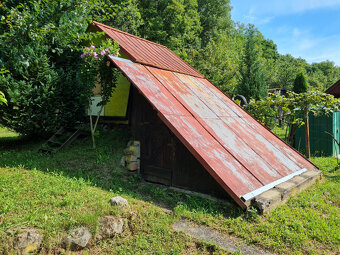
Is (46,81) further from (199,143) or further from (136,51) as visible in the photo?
(199,143)

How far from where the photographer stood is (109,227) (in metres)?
3.19

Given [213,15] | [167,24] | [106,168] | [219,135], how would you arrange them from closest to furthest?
[219,135] → [106,168] → [167,24] → [213,15]

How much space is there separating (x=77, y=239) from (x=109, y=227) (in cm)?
43

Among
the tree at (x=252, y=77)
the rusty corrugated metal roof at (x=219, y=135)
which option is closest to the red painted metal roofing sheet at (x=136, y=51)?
the rusty corrugated metal roof at (x=219, y=135)

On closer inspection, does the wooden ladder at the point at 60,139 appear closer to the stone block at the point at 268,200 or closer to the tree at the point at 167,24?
the stone block at the point at 268,200

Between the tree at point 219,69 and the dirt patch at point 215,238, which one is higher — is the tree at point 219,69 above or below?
above

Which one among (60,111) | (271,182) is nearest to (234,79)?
(60,111)

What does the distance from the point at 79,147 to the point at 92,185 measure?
285 centimetres

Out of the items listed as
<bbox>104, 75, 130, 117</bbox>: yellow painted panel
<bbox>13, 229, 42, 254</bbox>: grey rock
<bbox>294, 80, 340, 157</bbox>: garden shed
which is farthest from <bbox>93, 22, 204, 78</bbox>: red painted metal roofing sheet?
<bbox>294, 80, 340, 157</bbox>: garden shed

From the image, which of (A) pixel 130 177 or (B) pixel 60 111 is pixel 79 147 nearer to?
(B) pixel 60 111

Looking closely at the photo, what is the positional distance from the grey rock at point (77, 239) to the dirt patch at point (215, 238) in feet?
3.92

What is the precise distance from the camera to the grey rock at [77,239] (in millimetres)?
2848

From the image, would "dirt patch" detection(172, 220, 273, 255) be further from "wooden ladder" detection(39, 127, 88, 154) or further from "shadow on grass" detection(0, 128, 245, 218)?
"wooden ladder" detection(39, 127, 88, 154)

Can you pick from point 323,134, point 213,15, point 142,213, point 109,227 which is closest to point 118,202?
point 142,213
